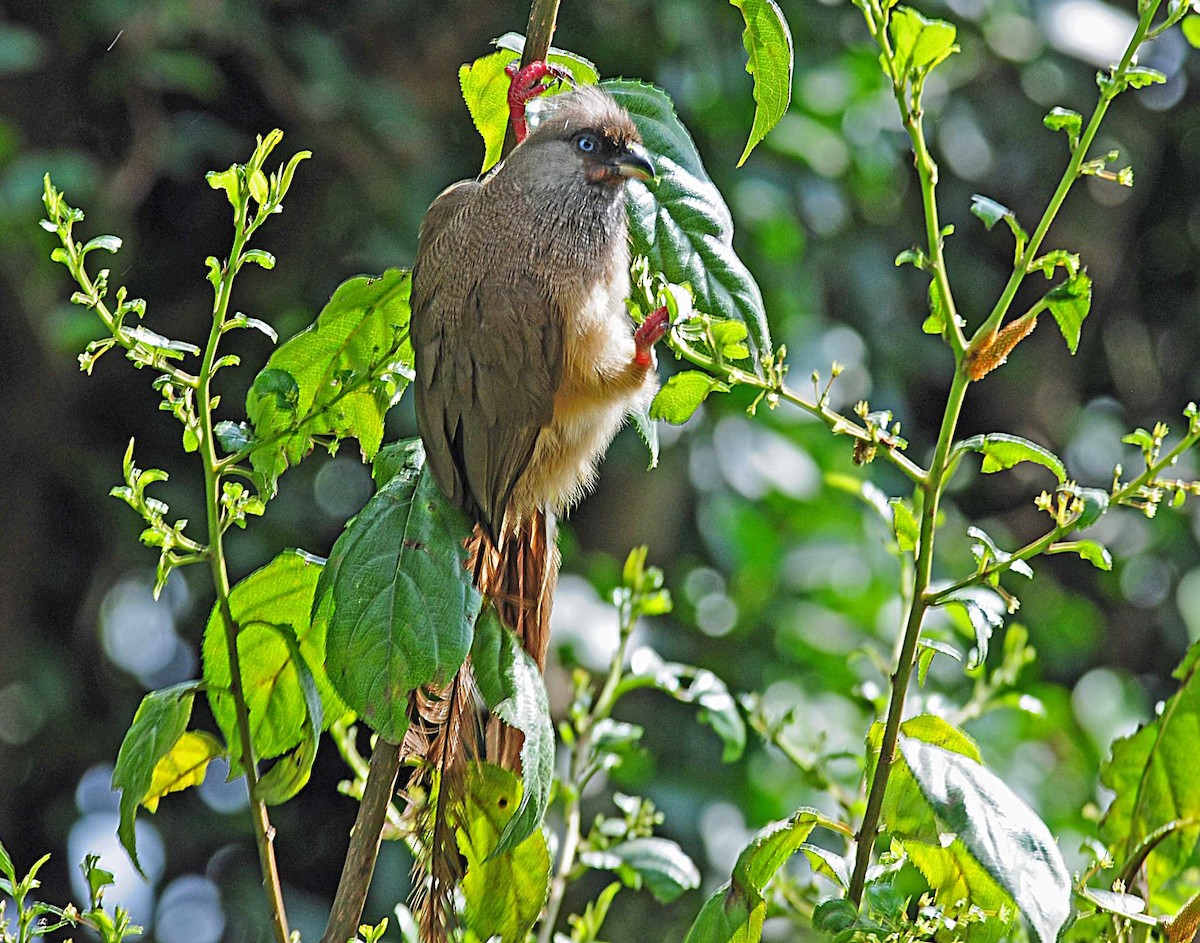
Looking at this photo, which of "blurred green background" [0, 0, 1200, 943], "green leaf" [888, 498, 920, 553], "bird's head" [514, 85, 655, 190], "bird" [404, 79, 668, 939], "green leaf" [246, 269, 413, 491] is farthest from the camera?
"blurred green background" [0, 0, 1200, 943]

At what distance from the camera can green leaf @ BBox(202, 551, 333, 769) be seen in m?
0.99

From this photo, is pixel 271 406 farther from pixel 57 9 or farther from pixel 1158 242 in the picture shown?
pixel 1158 242

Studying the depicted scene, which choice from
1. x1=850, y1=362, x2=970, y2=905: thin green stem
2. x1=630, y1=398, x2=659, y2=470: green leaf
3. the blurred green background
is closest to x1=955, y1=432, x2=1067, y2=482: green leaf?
x1=850, y1=362, x2=970, y2=905: thin green stem

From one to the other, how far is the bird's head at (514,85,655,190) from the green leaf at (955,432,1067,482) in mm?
611

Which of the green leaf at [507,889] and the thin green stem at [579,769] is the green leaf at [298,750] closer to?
the green leaf at [507,889]

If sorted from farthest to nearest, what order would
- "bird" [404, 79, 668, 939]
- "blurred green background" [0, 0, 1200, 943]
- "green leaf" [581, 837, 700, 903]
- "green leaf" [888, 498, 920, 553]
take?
"blurred green background" [0, 0, 1200, 943]
"green leaf" [581, 837, 700, 903]
"bird" [404, 79, 668, 939]
"green leaf" [888, 498, 920, 553]

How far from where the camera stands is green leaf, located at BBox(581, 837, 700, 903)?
1212 millimetres

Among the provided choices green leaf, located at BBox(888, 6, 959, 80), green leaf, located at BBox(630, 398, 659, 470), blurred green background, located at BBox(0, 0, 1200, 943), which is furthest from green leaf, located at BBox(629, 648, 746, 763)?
blurred green background, located at BBox(0, 0, 1200, 943)

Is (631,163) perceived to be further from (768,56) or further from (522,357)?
(768,56)

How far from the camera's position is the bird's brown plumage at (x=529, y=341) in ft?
3.65

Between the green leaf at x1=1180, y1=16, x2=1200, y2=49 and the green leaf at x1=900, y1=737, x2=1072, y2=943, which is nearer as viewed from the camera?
the green leaf at x1=900, y1=737, x2=1072, y2=943

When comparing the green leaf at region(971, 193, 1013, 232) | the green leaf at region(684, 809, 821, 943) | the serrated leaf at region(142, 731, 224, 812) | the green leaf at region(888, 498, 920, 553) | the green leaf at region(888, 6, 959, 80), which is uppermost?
the green leaf at region(888, 6, 959, 80)

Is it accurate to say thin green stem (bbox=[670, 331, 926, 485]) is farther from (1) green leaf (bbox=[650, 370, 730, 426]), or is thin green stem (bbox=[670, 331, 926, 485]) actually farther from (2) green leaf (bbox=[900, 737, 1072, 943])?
(2) green leaf (bbox=[900, 737, 1072, 943])

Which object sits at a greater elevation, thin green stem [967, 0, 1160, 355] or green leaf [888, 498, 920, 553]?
thin green stem [967, 0, 1160, 355]
